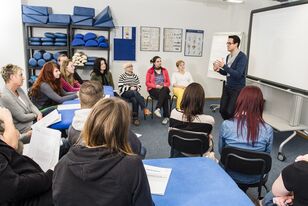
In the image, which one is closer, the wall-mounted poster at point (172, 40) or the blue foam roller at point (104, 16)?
the blue foam roller at point (104, 16)

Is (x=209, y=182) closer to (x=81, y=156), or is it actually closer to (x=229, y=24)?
(x=81, y=156)

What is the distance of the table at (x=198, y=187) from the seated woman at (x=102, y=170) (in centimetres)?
24

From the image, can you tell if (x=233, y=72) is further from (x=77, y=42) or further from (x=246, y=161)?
(x=77, y=42)

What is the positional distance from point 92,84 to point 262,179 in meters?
1.58

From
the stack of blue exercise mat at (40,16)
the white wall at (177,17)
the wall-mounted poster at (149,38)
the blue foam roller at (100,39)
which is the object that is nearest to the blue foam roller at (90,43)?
the blue foam roller at (100,39)

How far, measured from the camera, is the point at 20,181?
3.90 ft

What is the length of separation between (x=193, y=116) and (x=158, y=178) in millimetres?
993

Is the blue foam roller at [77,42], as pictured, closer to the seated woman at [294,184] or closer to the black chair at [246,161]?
the black chair at [246,161]

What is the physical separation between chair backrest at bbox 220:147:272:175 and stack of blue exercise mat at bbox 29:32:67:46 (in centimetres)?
421

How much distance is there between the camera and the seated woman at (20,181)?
1.15 m

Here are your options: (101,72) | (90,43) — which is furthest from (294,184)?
(90,43)

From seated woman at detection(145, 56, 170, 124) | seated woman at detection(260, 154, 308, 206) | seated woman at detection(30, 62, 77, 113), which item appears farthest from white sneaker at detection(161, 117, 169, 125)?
seated woman at detection(260, 154, 308, 206)

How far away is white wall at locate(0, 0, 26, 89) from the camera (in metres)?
4.98

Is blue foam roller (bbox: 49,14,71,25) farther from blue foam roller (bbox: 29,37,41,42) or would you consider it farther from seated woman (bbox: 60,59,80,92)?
seated woman (bbox: 60,59,80,92)
